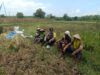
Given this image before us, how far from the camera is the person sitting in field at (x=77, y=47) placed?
986 centimetres

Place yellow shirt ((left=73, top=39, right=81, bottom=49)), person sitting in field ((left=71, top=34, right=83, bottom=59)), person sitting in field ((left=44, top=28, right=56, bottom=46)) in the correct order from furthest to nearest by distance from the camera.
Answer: person sitting in field ((left=44, top=28, right=56, bottom=46)) → yellow shirt ((left=73, top=39, right=81, bottom=49)) → person sitting in field ((left=71, top=34, right=83, bottom=59))

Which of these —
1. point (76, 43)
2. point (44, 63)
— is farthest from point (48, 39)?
point (44, 63)

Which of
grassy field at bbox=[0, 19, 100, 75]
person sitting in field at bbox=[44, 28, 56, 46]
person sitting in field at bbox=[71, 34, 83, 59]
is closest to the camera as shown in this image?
grassy field at bbox=[0, 19, 100, 75]

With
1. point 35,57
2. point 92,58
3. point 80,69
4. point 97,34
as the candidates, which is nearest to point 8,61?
point 35,57

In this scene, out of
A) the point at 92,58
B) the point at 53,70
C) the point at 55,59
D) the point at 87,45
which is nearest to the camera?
the point at 53,70

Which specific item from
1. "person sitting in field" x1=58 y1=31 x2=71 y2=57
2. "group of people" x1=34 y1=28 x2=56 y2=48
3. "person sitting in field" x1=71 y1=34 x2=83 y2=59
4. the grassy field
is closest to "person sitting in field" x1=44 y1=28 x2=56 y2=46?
"group of people" x1=34 y1=28 x2=56 y2=48

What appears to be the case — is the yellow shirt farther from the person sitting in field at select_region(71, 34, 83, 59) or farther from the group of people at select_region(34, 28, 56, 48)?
the group of people at select_region(34, 28, 56, 48)

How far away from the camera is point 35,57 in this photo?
31.8 feet

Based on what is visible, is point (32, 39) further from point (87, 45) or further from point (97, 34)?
point (97, 34)

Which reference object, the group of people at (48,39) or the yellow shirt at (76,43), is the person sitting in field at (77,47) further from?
the group of people at (48,39)

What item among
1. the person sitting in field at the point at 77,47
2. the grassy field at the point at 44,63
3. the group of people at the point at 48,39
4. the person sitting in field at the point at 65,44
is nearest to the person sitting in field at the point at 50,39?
the group of people at the point at 48,39

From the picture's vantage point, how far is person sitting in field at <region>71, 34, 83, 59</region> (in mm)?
9859

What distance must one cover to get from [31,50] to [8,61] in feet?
3.51

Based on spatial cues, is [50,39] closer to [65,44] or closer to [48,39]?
[48,39]
